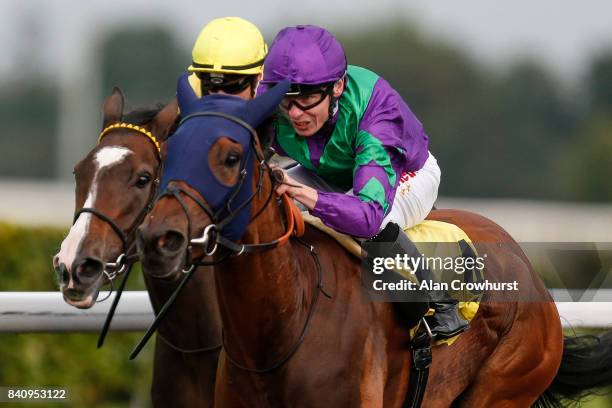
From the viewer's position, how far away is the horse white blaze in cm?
425

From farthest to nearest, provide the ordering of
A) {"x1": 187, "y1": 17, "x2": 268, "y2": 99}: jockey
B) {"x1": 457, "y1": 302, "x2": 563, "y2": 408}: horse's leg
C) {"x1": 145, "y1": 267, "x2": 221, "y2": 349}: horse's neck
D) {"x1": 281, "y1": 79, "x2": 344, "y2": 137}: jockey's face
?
{"x1": 457, "y1": 302, "x2": 563, "y2": 408}: horse's leg < {"x1": 145, "y1": 267, "x2": 221, "y2": 349}: horse's neck < {"x1": 187, "y1": 17, "x2": 268, "y2": 99}: jockey < {"x1": 281, "y1": 79, "x2": 344, "y2": 137}: jockey's face

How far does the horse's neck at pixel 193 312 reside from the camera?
4949mm

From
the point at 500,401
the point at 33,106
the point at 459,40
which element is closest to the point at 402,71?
the point at 459,40

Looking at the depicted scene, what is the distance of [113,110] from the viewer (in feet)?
16.0

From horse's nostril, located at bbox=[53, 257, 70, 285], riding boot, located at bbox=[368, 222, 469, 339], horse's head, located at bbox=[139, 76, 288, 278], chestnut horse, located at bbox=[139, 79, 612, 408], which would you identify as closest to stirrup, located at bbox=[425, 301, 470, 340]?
riding boot, located at bbox=[368, 222, 469, 339]

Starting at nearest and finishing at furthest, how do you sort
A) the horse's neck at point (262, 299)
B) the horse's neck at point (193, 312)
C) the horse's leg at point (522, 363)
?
the horse's neck at point (262, 299)
the horse's neck at point (193, 312)
the horse's leg at point (522, 363)

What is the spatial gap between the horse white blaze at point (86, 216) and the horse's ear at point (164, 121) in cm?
23

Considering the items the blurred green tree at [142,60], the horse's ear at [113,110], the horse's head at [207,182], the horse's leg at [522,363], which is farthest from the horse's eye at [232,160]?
the blurred green tree at [142,60]

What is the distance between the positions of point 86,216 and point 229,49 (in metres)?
0.82

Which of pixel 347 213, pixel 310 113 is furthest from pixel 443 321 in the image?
pixel 310 113

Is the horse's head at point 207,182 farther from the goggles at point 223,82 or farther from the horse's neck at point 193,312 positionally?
the horse's neck at point 193,312

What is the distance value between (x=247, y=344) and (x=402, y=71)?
42871mm

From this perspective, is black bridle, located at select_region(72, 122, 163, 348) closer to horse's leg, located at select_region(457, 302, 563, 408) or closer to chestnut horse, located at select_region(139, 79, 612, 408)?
chestnut horse, located at select_region(139, 79, 612, 408)

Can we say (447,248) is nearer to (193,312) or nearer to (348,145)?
(348,145)
